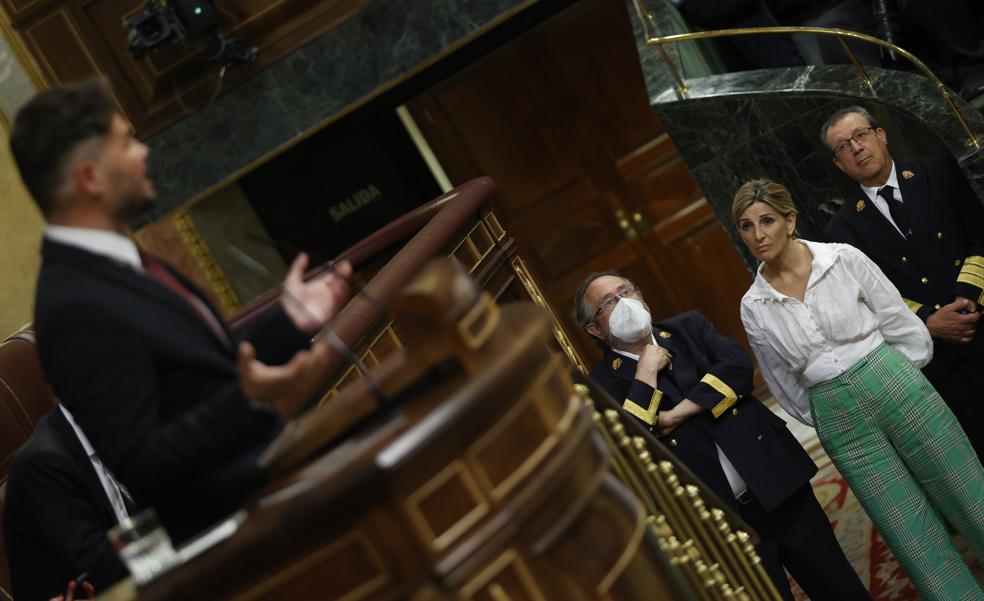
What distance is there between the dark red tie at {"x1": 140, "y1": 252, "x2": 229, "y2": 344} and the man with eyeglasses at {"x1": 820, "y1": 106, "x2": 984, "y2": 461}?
112 inches

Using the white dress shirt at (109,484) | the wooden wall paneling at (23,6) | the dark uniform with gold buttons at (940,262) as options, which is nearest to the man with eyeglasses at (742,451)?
the dark uniform with gold buttons at (940,262)

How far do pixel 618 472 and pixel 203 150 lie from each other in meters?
4.19

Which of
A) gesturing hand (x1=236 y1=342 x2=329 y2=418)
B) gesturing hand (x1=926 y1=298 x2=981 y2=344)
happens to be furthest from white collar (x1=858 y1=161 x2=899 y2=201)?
gesturing hand (x1=236 y1=342 x2=329 y2=418)

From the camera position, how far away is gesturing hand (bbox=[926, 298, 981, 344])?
4.02 meters

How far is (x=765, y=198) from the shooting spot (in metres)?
3.79

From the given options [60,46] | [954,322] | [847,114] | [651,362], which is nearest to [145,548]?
[651,362]

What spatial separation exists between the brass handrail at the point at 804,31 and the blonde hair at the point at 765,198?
1.13 m

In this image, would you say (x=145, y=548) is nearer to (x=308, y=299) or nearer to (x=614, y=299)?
(x=308, y=299)

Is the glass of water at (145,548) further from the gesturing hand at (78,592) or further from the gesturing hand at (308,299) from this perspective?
the gesturing hand at (78,592)

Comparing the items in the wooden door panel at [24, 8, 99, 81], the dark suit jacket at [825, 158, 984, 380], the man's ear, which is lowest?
the dark suit jacket at [825, 158, 984, 380]

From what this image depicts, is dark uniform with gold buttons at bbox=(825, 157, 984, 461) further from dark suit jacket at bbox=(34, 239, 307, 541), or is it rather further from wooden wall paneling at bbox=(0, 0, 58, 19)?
wooden wall paneling at bbox=(0, 0, 58, 19)

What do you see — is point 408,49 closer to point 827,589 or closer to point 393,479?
point 827,589

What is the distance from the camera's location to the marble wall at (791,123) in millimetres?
4613

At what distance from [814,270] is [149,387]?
2429mm
